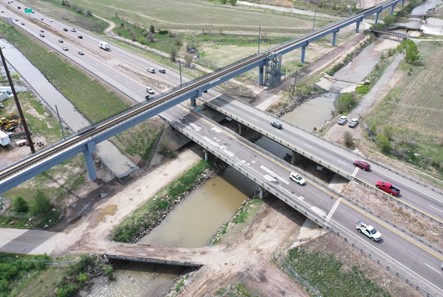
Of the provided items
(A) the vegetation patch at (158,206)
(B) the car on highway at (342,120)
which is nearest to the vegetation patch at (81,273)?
(A) the vegetation patch at (158,206)

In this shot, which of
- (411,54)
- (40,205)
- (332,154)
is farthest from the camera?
(411,54)

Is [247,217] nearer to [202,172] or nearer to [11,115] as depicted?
[202,172]

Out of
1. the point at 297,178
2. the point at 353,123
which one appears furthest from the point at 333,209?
the point at 353,123

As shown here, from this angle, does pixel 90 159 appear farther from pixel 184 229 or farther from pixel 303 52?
pixel 303 52

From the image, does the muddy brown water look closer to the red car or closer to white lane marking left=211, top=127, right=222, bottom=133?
white lane marking left=211, top=127, right=222, bottom=133

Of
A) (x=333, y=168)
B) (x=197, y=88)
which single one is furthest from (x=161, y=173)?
(x=333, y=168)
